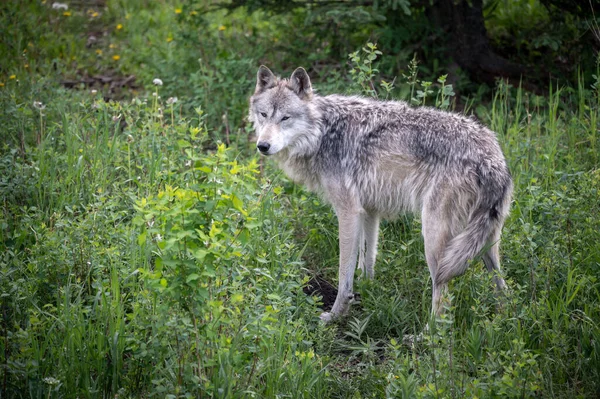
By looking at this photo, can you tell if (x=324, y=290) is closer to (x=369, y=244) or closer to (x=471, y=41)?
(x=369, y=244)

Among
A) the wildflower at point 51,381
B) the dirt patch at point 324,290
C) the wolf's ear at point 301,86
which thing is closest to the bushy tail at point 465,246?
the dirt patch at point 324,290

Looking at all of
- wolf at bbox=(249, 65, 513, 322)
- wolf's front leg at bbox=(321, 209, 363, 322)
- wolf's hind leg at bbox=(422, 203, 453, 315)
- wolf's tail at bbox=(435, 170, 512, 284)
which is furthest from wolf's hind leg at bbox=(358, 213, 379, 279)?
wolf's tail at bbox=(435, 170, 512, 284)

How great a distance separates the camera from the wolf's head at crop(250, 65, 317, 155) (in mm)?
5309

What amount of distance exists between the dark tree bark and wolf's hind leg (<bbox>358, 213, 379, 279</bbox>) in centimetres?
335

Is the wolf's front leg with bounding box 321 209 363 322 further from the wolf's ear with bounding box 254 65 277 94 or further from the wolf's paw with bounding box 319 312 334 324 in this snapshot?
the wolf's ear with bounding box 254 65 277 94

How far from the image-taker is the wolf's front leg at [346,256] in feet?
17.0

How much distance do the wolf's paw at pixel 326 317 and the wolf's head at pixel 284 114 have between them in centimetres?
140

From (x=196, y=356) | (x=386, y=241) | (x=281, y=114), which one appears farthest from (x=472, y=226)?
(x=196, y=356)

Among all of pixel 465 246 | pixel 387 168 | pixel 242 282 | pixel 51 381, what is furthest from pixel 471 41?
pixel 51 381

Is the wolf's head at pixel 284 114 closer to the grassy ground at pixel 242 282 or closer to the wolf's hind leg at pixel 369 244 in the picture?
the grassy ground at pixel 242 282

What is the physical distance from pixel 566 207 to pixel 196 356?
10.5 feet

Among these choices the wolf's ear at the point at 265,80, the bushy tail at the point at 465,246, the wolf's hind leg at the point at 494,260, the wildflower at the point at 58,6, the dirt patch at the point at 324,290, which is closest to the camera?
the bushy tail at the point at 465,246

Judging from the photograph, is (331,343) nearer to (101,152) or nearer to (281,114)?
(281,114)

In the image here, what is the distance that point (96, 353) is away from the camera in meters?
3.97
